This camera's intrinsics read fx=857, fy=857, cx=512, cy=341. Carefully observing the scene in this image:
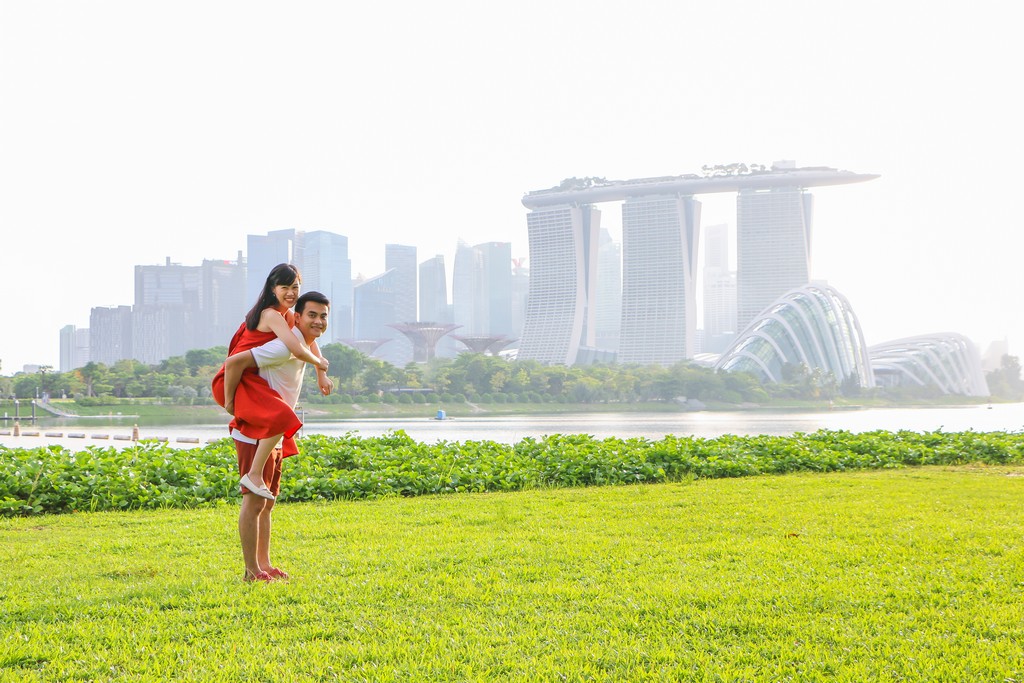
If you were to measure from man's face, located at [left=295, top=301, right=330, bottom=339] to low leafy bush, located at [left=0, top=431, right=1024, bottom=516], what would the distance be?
10.6 feet

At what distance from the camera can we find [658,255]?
130 metres

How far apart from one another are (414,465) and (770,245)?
13317 cm

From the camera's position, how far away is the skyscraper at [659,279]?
12594 cm

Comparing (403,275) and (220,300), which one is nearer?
(220,300)

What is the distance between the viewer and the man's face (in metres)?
4.24

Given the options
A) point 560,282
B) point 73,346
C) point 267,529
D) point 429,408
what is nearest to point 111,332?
point 73,346

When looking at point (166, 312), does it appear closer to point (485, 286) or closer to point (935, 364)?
point (485, 286)

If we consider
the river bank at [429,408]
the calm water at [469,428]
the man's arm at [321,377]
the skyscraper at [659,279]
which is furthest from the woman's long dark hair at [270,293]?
the skyscraper at [659,279]

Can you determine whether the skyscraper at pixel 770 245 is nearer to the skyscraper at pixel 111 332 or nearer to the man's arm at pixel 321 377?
the skyscraper at pixel 111 332

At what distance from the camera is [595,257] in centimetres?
13338

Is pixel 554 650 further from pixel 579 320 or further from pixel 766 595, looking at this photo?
pixel 579 320

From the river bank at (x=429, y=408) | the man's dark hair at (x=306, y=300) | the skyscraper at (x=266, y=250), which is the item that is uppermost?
the skyscraper at (x=266, y=250)

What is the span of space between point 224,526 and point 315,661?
3.01 m

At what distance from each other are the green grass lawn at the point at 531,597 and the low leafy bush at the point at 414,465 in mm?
735
